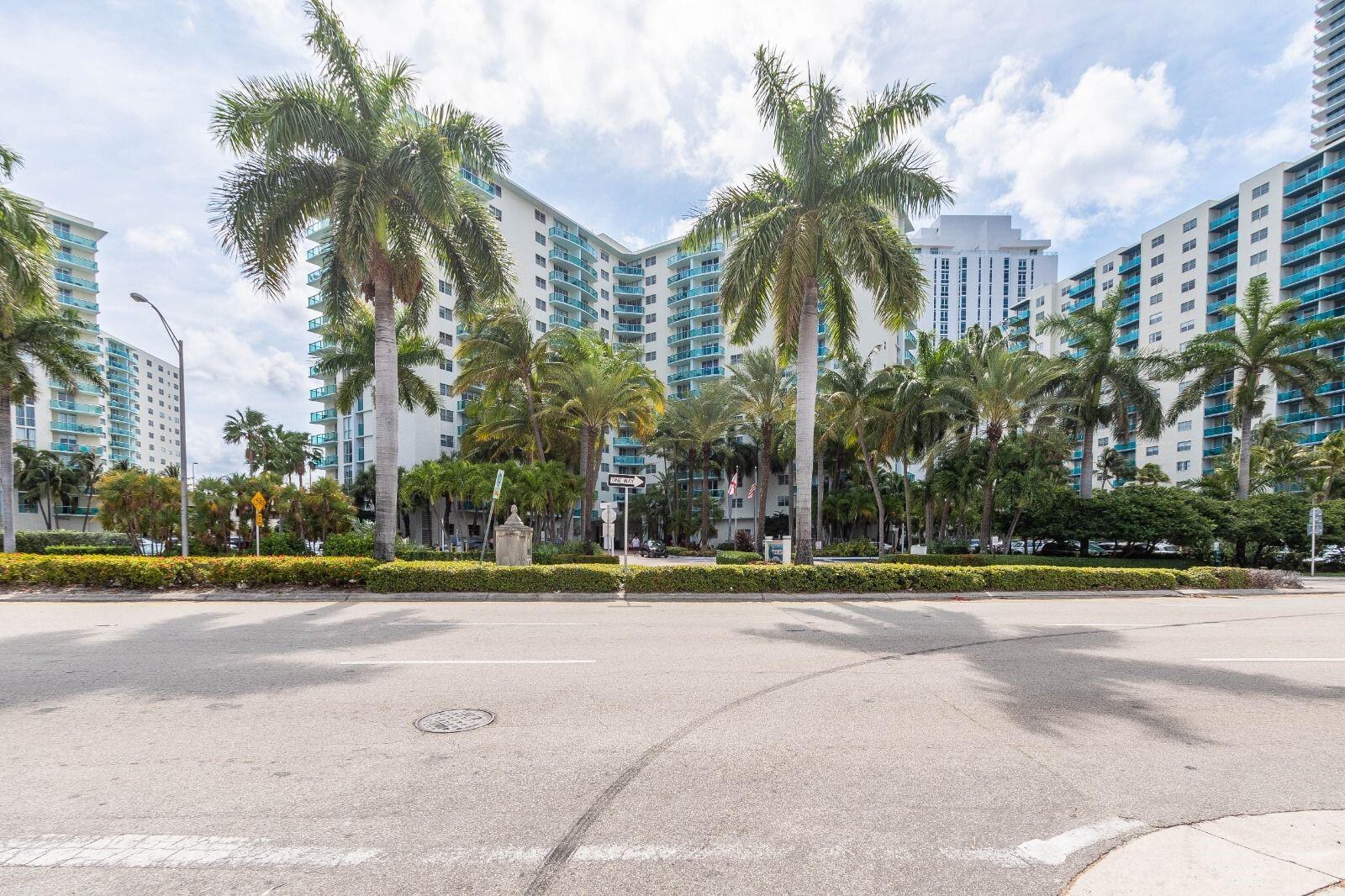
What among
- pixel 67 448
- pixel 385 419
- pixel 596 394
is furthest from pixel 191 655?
pixel 67 448

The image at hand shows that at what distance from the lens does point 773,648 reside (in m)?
8.65

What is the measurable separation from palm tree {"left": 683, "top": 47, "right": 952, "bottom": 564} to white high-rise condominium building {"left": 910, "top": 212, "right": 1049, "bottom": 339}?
120966 millimetres

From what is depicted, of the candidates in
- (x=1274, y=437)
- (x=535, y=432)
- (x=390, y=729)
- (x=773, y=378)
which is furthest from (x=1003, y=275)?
(x=390, y=729)

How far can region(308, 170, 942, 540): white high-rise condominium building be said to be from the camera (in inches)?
2127

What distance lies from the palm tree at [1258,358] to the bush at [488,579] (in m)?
30.3

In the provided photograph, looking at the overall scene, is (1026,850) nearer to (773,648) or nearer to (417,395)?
(773,648)

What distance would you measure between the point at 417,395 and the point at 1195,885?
33949 mm

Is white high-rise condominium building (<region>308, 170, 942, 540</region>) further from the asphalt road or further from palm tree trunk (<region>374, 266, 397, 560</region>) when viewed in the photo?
the asphalt road

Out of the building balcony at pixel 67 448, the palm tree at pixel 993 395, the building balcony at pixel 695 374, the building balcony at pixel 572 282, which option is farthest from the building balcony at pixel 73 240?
the palm tree at pixel 993 395

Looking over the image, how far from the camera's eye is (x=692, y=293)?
7138cm

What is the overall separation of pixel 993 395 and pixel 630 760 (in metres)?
24.5

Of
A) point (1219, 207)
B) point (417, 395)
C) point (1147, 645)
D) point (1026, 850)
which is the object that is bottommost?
point (1147, 645)

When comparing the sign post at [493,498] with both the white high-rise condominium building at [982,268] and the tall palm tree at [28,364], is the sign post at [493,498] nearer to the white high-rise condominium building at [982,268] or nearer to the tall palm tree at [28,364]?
the tall palm tree at [28,364]

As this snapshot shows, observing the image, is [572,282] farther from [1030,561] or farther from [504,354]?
[1030,561]
